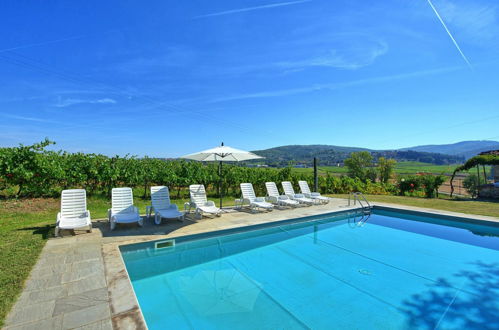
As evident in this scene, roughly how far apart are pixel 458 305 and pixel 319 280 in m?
2.10

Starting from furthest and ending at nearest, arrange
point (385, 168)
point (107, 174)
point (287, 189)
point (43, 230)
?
point (385, 168), point (287, 189), point (107, 174), point (43, 230)

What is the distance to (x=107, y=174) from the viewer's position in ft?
33.6

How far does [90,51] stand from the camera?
11.1 meters

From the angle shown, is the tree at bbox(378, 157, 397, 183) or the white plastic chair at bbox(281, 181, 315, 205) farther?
the tree at bbox(378, 157, 397, 183)

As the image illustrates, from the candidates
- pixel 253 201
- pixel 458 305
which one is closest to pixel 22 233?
pixel 253 201

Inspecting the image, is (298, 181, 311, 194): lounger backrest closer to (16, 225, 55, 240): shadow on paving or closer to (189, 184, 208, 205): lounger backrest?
(189, 184, 208, 205): lounger backrest

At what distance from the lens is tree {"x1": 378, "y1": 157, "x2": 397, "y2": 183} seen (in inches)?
1359

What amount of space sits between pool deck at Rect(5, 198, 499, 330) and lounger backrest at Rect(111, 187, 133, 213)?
2.02 ft

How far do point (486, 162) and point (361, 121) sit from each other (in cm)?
1194

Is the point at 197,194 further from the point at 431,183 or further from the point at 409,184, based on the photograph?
the point at 431,183

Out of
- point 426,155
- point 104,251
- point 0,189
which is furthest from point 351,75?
point 426,155

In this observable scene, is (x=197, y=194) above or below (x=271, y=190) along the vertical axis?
above

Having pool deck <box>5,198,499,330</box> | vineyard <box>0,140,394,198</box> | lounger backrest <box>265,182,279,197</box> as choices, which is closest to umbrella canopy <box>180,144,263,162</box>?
pool deck <box>5,198,499,330</box>

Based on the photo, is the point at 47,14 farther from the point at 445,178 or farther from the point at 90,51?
the point at 445,178
